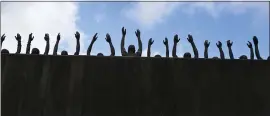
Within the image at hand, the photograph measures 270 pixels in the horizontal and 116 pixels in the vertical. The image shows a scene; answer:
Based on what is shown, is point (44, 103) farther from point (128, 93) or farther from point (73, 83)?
point (128, 93)

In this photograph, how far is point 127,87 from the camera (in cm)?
685

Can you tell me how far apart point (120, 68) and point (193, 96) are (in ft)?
4.60

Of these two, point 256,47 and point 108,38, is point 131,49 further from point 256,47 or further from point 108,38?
point 256,47

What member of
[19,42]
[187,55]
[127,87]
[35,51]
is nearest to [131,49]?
[187,55]

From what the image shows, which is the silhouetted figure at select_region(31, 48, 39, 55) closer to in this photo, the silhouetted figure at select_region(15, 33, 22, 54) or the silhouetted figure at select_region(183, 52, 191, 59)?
the silhouetted figure at select_region(15, 33, 22, 54)

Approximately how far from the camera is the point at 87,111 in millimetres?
6746

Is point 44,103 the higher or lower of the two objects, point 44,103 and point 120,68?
the lower

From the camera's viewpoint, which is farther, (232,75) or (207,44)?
(207,44)

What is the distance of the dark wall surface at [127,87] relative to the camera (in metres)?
6.69

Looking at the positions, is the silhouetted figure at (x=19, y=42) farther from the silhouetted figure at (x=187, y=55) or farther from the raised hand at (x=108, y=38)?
the silhouetted figure at (x=187, y=55)

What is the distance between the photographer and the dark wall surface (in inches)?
263

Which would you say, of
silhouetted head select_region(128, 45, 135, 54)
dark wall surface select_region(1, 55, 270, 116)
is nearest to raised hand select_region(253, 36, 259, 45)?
dark wall surface select_region(1, 55, 270, 116)

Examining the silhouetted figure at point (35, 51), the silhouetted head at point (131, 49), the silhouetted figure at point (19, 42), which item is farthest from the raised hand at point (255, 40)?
the silhouetted figure at point (19, 42)

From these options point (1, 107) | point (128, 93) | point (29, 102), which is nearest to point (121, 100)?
point (128, 93)
